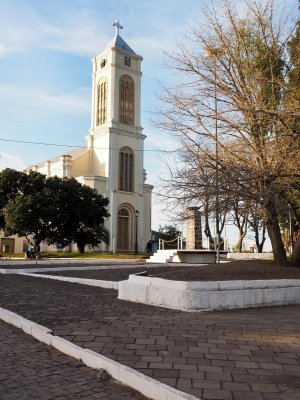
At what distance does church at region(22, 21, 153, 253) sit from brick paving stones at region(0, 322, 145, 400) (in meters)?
43.6

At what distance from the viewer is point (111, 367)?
4340 millimetres

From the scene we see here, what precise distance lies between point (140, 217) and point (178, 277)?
141 feet

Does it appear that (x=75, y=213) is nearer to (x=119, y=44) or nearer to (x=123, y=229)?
(x=123, y=229)

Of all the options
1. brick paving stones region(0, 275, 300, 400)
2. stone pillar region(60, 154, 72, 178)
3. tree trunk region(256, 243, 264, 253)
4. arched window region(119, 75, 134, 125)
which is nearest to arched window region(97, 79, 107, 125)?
arched window region(119, 75, 134, 125)

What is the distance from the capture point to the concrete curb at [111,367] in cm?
A: 363

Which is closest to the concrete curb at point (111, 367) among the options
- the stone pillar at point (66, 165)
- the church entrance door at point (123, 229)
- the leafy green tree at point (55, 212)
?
the leafy green tree at point (55, 212)

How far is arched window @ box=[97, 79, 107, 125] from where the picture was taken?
5284cm

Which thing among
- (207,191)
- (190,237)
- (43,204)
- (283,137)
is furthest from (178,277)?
(43,204)

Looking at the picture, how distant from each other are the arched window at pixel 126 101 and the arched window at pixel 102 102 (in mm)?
2055

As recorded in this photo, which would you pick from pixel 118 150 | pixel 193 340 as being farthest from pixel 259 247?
pixel 193 340

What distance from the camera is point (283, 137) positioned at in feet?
37.7

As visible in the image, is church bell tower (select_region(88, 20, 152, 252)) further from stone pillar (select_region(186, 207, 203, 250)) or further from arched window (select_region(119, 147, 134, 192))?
stone pillar (select_region(186, 207, 203, 250))

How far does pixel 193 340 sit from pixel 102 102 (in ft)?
165

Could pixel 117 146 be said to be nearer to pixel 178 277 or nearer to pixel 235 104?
pixel 235 104
